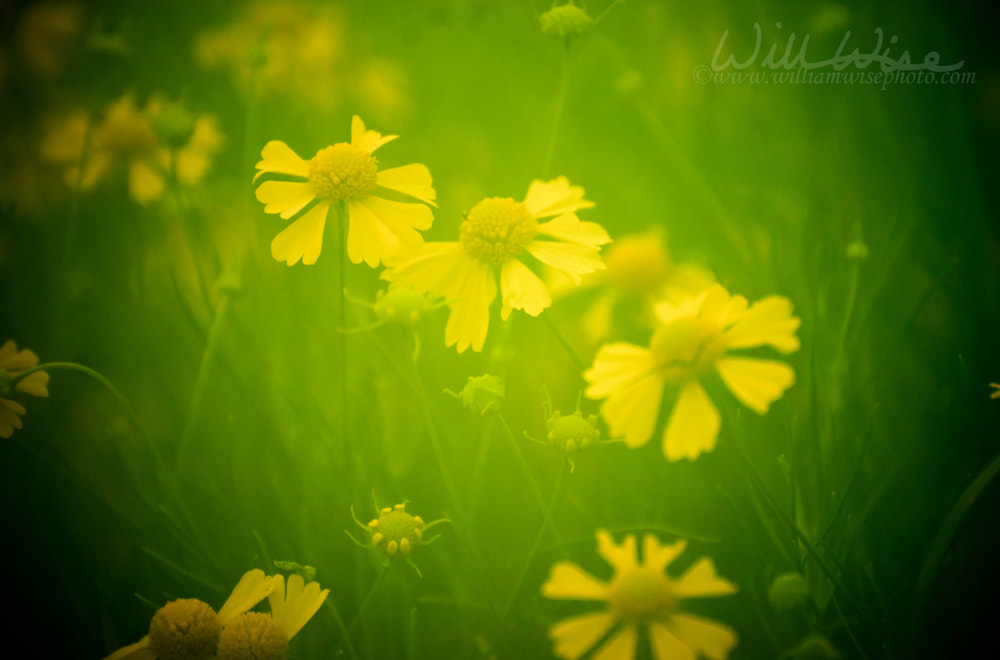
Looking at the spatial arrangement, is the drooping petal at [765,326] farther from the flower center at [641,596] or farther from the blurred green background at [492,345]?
the flower center at [641,596]

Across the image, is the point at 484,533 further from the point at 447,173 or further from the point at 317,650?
the point at 447,173

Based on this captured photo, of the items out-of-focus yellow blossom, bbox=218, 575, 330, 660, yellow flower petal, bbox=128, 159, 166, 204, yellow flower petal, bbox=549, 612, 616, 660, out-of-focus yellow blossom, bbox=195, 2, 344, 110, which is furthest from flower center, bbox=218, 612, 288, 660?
out-of-focus yellow blossom, bbox=195, 2, 344, 110

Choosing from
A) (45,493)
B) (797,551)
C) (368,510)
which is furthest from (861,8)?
(45,493)

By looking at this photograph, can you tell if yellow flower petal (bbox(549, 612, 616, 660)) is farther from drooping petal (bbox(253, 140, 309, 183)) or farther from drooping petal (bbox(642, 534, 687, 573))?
drooping petal (bbox(253, 140, 309, 183))

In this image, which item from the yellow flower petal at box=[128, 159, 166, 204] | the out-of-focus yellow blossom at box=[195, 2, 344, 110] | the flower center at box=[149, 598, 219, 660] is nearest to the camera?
the flower center at box=[149, 598, 219, 660]

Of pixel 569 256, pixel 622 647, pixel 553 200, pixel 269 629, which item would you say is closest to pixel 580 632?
pixel 622 647

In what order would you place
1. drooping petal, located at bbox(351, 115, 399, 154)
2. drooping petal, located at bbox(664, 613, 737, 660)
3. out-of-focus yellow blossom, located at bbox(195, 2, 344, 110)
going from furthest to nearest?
1. out-of-focus yellow blossom, located at bbox(195, 2, 344, 110)
2. drooping petal, located at bbox(351, 115, 399, 154)
3. drooping petal, located at bbox(664, 613, 737, 660)
